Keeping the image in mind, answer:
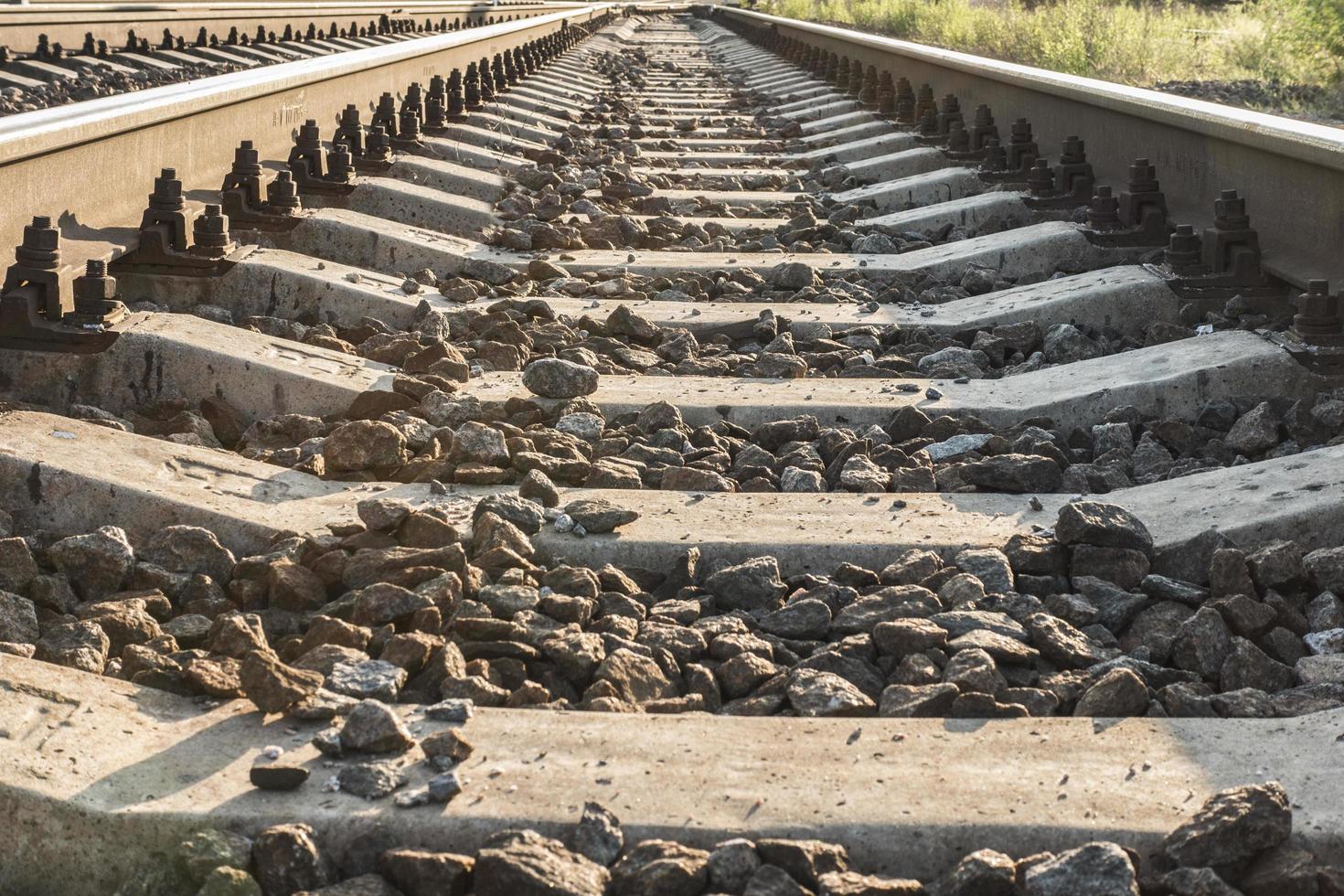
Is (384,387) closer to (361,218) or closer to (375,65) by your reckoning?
(361,218)

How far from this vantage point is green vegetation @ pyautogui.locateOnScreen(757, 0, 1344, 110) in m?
13.2

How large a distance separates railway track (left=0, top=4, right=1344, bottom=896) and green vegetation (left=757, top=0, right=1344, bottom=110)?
6.93m

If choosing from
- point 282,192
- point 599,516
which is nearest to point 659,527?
point 599,516

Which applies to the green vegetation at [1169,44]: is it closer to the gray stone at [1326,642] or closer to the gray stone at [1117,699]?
the gray stone at [1326,642]

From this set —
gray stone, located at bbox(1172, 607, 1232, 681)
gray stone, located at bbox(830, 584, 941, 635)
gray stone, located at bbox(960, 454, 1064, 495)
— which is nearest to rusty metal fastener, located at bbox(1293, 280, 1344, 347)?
gray stone, located at bbox(960, 454, 1064, 495)

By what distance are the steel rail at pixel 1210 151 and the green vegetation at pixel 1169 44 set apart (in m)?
4.43

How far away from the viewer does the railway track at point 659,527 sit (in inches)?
83.4

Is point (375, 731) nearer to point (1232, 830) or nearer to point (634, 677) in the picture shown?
point (634, 677)

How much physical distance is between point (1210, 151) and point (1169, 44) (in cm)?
1141

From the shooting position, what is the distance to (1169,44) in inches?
632

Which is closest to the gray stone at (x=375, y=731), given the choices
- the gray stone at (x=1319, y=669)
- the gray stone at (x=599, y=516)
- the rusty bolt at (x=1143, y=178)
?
the gray stone at (x=599, y=516)

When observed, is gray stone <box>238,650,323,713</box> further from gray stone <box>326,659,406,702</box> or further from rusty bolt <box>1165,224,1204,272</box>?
rusty bolt <box>1165,224,1204,272</box>

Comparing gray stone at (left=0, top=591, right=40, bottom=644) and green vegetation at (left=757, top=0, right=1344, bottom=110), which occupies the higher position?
green vegetation at (left=757, top=0, right=1344, bottom=110)

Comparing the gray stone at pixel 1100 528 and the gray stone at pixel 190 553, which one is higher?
the gray stone at pixel 1100 528
